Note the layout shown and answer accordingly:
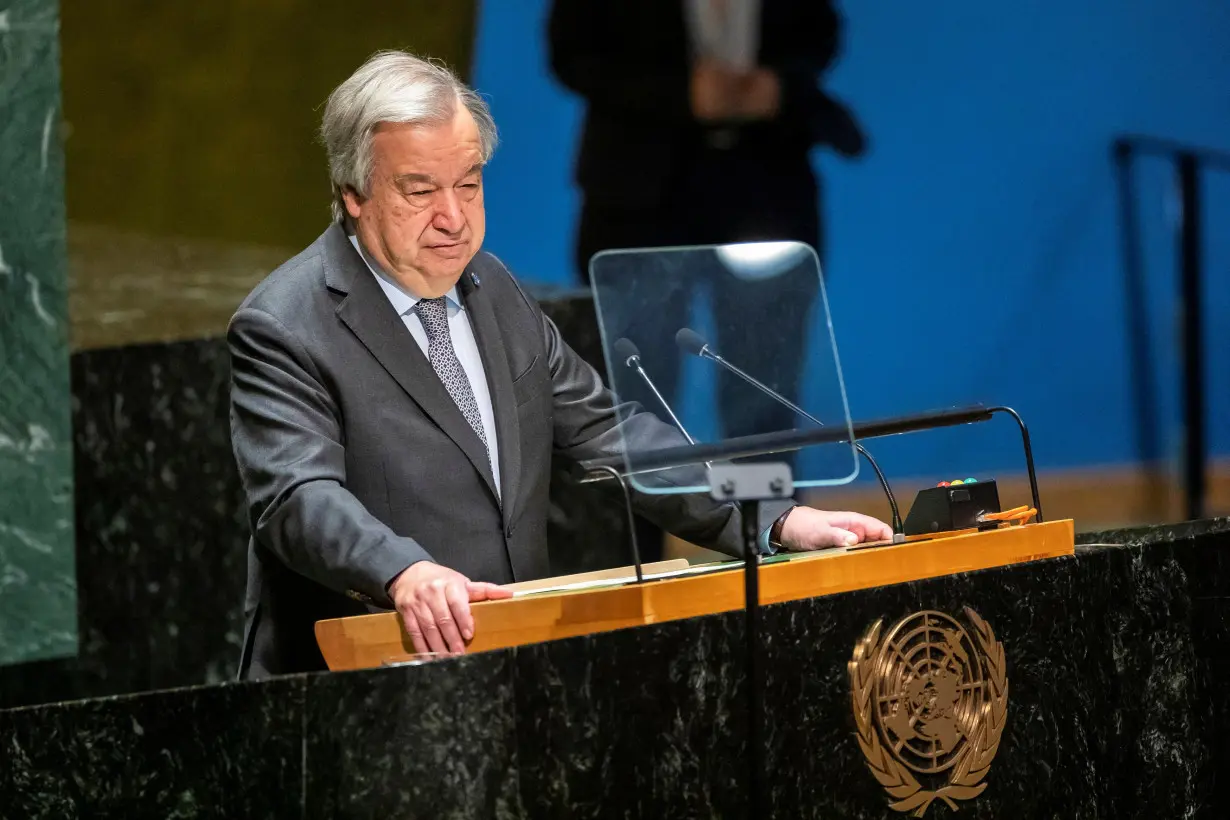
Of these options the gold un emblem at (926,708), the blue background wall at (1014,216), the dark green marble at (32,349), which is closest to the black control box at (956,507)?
the gold un emblem at (926,708)

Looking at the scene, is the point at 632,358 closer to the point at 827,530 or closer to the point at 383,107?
the point at 827,530

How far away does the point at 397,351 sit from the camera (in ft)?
8.21

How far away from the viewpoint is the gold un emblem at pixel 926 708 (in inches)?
80.5

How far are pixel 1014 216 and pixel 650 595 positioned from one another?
3.83m

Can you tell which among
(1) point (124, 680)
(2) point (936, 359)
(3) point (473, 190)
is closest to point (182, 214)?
(1) point (124, 680)

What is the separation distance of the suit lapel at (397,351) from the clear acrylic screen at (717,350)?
0.44 m

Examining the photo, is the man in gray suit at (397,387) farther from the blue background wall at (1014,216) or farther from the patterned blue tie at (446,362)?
the blue background wall at (1014,216)

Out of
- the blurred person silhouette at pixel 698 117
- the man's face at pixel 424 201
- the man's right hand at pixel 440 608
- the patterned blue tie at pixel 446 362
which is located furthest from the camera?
the blurred person silhouette at pixel 698 117

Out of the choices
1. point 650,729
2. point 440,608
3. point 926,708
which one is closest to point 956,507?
point 926,708

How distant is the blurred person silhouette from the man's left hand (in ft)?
7.79

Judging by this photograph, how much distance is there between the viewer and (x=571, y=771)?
1850 millimetres

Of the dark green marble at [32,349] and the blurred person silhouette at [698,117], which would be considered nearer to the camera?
the dark green marble at [32,349]

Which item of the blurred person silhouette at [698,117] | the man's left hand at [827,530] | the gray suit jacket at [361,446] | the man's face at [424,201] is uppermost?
the blurred person silhouette at [698,117]

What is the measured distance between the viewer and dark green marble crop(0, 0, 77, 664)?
12.5 feet
